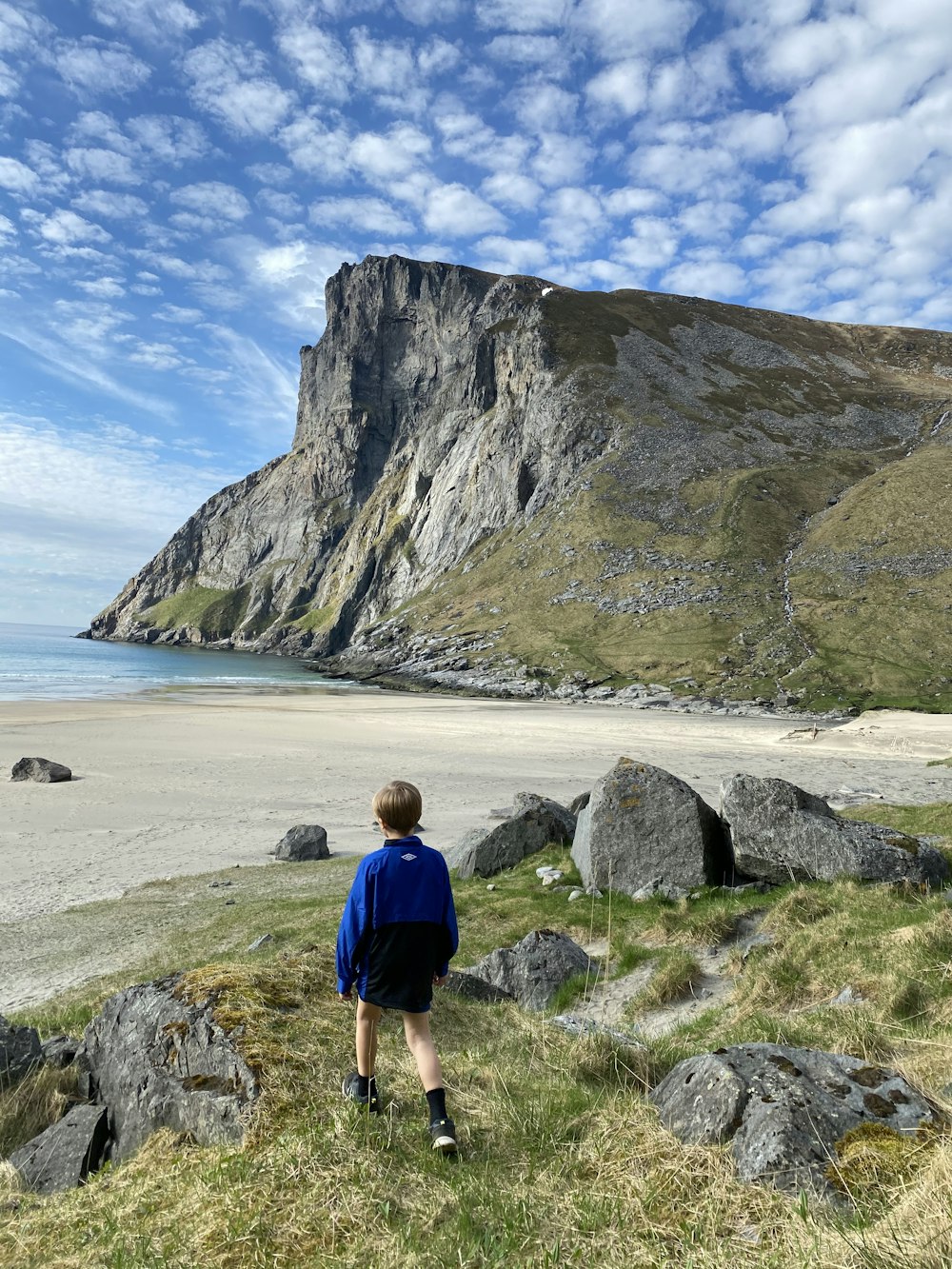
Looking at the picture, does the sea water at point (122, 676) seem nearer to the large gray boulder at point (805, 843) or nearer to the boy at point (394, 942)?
the large gray boulder at point (805, 843)

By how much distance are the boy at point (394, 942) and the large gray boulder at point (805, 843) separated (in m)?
7.66

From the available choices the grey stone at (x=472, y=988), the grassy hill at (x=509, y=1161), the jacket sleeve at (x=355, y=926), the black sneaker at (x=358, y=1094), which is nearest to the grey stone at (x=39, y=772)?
the grassy hill at (x=509, y=1161)

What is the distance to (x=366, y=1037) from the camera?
207 inches

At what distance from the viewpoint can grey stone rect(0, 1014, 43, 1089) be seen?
21.0ft

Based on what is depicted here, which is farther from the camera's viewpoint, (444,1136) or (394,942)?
(394,942)

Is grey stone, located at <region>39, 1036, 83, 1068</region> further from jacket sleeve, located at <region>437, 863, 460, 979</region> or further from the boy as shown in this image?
jacket sleeve, located at <region>437, 863, 460, 979</region>

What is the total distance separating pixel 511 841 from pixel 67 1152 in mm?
10943

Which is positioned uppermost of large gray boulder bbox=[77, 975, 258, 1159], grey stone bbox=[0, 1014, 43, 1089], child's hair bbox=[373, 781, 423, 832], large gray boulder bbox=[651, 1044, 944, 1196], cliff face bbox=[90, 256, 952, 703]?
cliff face bbox=[90, 256, 952, 703]

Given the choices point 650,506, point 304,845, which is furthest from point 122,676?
point 304,845

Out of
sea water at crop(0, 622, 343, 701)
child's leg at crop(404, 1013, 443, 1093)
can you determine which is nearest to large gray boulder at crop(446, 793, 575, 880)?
child's leg at crop(404, 1013, 443, 1093)

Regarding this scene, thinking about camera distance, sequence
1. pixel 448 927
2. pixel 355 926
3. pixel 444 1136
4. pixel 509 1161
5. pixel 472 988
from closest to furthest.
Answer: pixel 509 1161
pixel 444 1136
pixel 355 926
pixel 448 927
pixel 472 988

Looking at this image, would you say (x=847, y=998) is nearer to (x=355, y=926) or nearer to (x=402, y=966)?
(x=402, y=966)

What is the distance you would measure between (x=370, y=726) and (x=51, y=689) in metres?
46.8

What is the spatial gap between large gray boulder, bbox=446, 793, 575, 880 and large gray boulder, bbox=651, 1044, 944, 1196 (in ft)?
34.3
